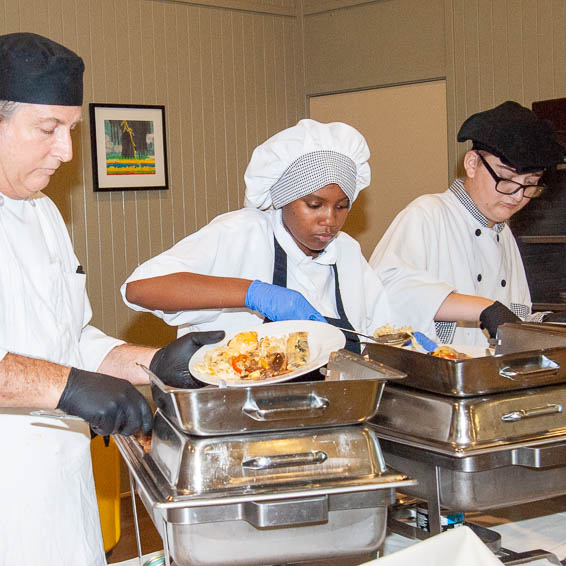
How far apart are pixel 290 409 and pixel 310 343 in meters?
0.42

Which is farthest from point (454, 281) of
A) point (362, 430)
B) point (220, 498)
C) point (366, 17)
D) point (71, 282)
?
point (366, 17)

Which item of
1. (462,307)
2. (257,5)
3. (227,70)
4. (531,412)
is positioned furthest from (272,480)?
(257,5)

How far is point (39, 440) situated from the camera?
1.57m

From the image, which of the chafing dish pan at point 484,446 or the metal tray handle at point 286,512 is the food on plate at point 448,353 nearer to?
the chafing dish pan at point 484,446

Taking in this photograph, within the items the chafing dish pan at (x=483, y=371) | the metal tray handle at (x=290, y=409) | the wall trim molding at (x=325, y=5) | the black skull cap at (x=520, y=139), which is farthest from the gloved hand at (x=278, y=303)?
the wall trim molding at (x=325, y=5)

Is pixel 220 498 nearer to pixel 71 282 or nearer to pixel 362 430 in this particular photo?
pixel 362 430

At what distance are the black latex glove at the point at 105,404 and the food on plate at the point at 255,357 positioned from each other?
0.17 meters

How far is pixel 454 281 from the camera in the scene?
2.45 meters

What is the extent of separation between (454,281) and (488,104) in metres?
1.85

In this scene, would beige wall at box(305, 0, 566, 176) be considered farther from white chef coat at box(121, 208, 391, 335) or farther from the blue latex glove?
the blue latex glove

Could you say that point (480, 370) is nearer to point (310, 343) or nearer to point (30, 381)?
point (310, 343)

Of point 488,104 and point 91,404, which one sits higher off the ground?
point 488,104

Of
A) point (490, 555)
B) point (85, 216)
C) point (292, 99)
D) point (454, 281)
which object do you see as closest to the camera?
point (490, 555)

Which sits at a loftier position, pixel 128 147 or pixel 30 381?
pixel 128 147
